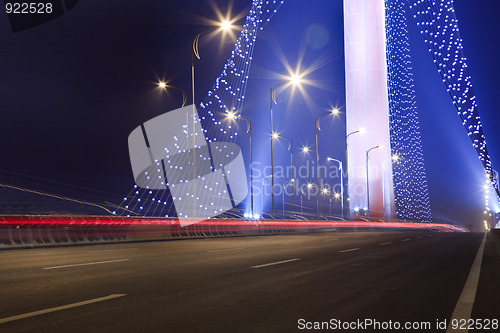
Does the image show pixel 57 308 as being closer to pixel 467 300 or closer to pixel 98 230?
pixel 467 300

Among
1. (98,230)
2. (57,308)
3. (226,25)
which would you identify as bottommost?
(57,308)

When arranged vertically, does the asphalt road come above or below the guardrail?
below

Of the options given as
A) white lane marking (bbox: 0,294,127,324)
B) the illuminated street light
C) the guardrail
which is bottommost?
white lane marking (bbox: 0,294,127,324)

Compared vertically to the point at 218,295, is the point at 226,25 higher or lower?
higher

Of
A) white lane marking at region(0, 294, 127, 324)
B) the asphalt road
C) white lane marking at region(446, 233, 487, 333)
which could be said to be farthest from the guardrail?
white lane marking at region(446, 233, 487, 333)

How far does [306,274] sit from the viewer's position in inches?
374

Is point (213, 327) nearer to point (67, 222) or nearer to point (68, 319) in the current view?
point (68, 319)

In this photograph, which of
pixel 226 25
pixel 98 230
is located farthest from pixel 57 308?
pixel 226 25

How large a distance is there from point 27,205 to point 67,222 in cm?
2659

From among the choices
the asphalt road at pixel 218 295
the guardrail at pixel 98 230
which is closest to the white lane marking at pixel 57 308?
the asphalt road at pixel 218 295

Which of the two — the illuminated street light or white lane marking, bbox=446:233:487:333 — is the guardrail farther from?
white lane marking, bbox=446:233:487:333

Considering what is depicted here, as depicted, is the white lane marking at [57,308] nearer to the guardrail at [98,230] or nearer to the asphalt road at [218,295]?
the asphalt road at [218,295]

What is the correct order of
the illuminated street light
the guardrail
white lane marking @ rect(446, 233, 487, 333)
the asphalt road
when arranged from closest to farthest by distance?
the asphalt road < white lane marking @ rect(446, 233, 487, 333) < the guardrail < the illuminated street light

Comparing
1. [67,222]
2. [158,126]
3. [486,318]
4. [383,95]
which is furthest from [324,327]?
[383,95]
